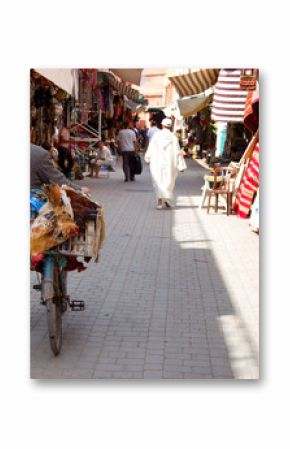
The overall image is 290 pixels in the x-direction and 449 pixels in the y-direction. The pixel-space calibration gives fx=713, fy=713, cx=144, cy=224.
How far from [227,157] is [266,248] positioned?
754 cm

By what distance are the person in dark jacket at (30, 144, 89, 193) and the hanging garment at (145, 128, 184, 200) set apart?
6078 mm

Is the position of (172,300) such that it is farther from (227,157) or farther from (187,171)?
(227,157)

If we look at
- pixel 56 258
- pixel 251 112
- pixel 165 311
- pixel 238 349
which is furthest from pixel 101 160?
pixel 238 349

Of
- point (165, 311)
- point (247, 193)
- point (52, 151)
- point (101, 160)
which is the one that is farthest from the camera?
point (101, 160)

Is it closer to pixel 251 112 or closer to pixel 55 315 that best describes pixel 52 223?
pixel 55 315

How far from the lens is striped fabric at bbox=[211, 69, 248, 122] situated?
5.97 metres

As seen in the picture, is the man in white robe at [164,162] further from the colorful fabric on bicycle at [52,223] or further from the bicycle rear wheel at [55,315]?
the colorful fabric on bicycle at [52,223]

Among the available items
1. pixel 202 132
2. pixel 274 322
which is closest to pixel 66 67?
pixel 274 322

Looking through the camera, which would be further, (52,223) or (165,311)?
(165,311)

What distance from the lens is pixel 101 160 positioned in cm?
1100

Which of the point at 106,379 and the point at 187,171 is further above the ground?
the point at 187,171

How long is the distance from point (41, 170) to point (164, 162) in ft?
20.6

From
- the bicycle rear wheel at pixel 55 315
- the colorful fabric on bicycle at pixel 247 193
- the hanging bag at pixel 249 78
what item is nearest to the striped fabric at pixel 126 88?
the colorful fabric on bicycle at pixel 247 193
